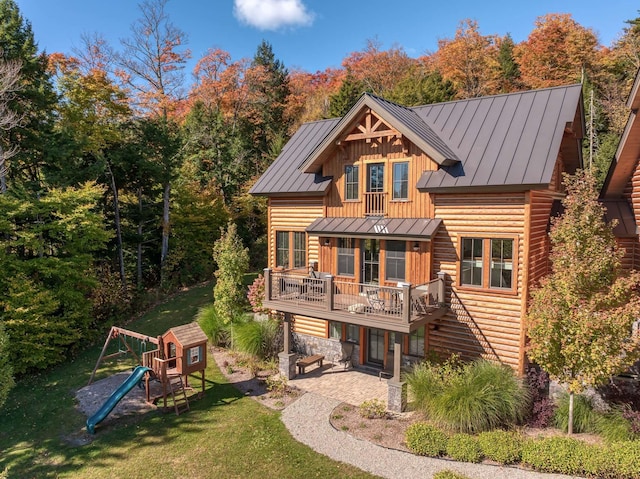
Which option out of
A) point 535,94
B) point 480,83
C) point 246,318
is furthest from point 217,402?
point 480,83

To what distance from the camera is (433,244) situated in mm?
14156

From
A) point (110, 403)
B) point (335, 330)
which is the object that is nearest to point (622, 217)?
point (335, 330)

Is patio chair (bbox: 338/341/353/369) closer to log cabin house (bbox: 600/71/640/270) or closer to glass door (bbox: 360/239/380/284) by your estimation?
glass door (bbox: 360/239/380/284)

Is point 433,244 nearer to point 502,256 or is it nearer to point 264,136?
point 502,256

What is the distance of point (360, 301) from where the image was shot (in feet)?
46.6

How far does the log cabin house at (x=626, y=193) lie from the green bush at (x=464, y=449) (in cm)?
970

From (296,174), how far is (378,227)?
4.98 m

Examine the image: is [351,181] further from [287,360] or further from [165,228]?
[165,228]

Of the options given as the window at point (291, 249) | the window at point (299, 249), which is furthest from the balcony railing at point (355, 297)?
the window at point (291, 249)

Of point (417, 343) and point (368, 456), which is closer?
point (368, 456)

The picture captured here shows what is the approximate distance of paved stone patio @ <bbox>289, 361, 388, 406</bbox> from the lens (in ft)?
45.3

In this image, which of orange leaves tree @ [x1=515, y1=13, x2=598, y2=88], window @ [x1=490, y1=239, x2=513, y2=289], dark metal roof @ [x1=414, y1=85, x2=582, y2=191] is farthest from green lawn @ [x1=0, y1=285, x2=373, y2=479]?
orange leaves tree @ [x1=515, y1=13, x2=598, y2=88]

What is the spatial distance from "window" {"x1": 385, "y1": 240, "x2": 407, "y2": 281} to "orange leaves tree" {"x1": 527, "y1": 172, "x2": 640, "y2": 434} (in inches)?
192

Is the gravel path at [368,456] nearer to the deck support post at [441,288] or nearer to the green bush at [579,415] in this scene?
the green bush at [579,415]
